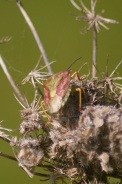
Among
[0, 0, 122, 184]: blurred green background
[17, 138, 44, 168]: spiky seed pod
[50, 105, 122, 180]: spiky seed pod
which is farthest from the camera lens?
[0, 0, 122, 184]: blurred green background

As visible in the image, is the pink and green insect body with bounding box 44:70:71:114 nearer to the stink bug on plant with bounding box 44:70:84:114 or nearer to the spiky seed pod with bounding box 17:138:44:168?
the stink bug on plant with bounding box 44:70:84:114

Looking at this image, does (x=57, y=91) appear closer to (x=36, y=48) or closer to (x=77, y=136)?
(x=77, y=136)

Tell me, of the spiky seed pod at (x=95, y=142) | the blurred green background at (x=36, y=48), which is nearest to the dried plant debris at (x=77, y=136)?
the spiky seed pod at (x=95, y=142)

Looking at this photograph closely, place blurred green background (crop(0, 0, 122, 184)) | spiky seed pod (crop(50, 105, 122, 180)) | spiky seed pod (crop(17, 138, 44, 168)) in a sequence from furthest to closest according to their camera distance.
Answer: blurred green background (crop(0, 0, 122, 184)) < spiky seed pod (crop(17, 138, 44, 168)) < spiky seed pod (crop(50, 105, 122, 180))

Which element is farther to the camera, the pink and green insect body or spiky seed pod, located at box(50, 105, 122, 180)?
the pink and green insect body

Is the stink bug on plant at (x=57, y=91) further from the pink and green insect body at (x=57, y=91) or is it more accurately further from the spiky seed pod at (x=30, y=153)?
the spiky seed pod at (x=30, y=153)

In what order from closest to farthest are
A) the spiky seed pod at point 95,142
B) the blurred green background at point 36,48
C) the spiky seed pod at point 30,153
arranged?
the spiky seed pod at point 95,142 → the spiky seed pod at point 30,153 → the blurred green background at point 36,48

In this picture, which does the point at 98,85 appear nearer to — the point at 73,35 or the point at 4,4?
the point at 73,35

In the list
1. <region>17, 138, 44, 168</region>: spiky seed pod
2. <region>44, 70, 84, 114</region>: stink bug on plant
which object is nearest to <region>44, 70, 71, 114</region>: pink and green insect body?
<region>44, 70, 84, 114</region>: stink bug on plant
